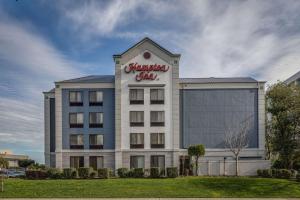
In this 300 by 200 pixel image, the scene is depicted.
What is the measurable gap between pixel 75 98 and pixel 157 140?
38.0 feet

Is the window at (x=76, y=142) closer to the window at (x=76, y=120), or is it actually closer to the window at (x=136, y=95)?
the window at (x=76, y=120)

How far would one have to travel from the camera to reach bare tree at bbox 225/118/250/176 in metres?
42.9

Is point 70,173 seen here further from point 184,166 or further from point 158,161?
point 184,166

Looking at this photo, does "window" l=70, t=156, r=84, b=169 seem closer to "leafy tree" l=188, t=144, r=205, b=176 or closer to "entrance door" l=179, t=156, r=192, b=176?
"entrance door" l=179, t=156, r=192, b=176

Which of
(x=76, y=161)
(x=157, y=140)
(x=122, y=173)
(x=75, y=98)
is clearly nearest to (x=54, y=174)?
(x=122, y=173)

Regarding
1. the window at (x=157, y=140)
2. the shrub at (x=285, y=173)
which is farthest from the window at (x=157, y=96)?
the shrub at (x=285, y=173)

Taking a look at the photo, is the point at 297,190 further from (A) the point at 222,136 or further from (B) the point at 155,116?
(B) the point at 155,116

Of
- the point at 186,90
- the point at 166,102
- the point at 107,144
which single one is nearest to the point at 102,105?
the point at 107,144

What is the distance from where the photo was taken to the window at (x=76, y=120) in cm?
4420

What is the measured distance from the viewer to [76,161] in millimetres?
43594

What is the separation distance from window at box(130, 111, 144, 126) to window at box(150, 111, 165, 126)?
4.04ft

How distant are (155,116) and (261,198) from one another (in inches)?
835

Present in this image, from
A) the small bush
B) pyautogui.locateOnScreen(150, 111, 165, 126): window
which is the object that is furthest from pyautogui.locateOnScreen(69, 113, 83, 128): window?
the small bush

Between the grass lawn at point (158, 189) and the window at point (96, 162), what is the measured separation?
13845mm
